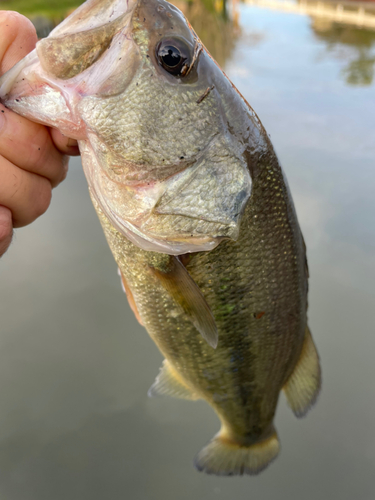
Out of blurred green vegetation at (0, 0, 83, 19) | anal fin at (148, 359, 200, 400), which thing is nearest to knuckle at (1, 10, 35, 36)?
anal fin at (148, 359, 200, 400)

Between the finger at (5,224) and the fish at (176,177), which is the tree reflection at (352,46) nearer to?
the fish at (176,177)

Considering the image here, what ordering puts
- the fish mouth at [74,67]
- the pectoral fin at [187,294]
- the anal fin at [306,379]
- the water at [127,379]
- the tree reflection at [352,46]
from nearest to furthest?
the fish mouth at [74,67] < the pectoral fin at [187,294] < the anal fin at [306,379] < the water at [127,379] < the tree reflection at [352,46]

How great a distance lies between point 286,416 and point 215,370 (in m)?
1.02

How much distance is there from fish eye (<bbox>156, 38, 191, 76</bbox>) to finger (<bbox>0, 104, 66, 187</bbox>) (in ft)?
0.84

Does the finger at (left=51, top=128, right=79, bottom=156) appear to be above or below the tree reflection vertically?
above

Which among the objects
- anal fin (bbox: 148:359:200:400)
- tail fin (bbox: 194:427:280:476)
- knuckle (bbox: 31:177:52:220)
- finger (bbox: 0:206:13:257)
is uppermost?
knuckle (bbox: 31:177:52:220)

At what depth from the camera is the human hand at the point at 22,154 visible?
60cm

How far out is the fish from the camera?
1.86 feet

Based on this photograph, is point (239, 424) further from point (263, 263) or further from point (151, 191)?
point (151, 191)

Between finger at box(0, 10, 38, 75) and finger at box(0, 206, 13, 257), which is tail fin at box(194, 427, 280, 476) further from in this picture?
finger at box(0, 10, 38, 75)

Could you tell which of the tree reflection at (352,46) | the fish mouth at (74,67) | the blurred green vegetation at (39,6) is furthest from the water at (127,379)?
the blurred green vegetation at (39,6)

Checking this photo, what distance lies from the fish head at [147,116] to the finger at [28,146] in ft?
0.09

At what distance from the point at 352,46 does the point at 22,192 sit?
26.7ft

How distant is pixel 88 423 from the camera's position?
1730 millimetres
